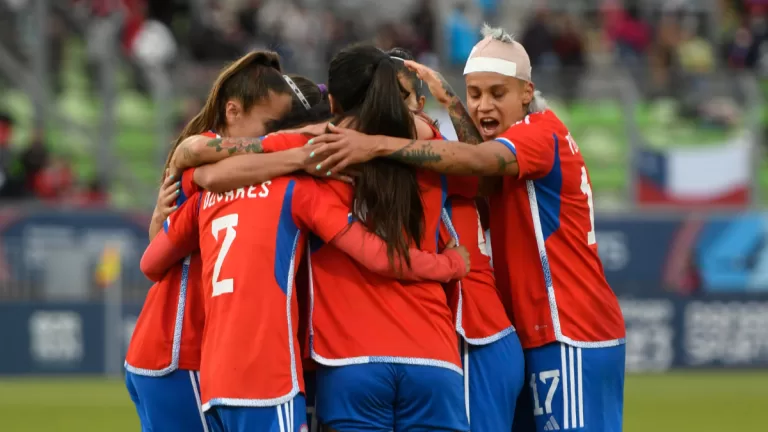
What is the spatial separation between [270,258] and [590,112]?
1349 centimetres

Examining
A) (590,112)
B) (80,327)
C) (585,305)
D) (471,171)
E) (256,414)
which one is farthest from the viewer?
(590,112)

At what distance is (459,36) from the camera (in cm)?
2062

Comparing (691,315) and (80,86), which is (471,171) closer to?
(691,315)

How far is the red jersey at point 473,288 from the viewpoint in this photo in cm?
585

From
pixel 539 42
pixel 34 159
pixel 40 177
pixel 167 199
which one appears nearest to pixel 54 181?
pixel 40 177

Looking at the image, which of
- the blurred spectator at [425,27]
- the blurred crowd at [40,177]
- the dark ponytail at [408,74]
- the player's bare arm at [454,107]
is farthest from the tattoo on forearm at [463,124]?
the blurred spectator at [425,27]

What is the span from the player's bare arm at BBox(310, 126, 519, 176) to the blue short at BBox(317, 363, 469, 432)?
86 centimetres

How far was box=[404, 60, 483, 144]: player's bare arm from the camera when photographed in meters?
5.98

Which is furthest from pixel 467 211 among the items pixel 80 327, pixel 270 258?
pixel 80 327

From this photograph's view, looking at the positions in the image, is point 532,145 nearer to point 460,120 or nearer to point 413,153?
point 460,120

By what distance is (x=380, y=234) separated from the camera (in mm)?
5391

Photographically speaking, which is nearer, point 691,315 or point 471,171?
point 471,171

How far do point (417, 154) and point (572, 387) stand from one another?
1406 millimetres

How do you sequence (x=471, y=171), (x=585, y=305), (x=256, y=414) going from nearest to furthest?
(x=256, y=414) → (x=471, y=171) → (x=585, y=305)
